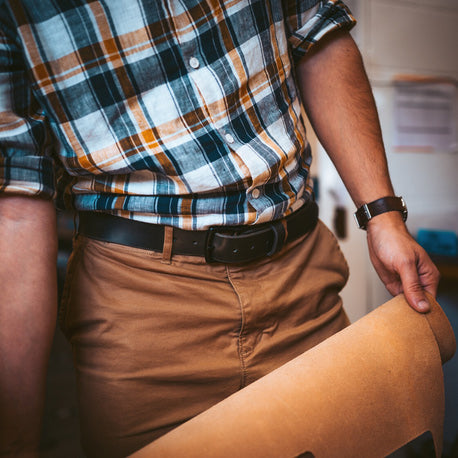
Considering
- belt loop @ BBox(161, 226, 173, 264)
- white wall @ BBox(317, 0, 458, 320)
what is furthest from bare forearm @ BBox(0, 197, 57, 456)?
white wall @ BBox(317, 0, 458, 320)

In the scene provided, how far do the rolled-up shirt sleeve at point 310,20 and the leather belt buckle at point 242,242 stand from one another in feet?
1.16

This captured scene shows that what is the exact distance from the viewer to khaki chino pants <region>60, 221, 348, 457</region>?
0.63 metres

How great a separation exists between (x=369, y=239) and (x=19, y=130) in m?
0.60

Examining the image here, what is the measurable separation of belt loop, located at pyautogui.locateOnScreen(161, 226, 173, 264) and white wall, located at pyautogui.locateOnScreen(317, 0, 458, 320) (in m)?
1.60

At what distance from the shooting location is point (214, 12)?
2.00ft

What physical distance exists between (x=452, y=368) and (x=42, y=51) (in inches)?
39.2

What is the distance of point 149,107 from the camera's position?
0.60 meters

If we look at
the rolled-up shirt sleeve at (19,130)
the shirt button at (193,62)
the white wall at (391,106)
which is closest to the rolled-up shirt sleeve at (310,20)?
the shirt button at (193,62)

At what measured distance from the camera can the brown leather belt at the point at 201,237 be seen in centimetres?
65

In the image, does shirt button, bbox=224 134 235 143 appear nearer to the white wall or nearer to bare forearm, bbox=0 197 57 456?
bare forearm, bbox=0 197 57 456

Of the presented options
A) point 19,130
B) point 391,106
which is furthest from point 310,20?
point 391,106

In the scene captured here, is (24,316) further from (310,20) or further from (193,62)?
(310,20)

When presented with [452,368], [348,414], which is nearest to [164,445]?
Result: [348,414]

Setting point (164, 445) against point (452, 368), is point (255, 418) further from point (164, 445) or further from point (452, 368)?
point (452, 368)
